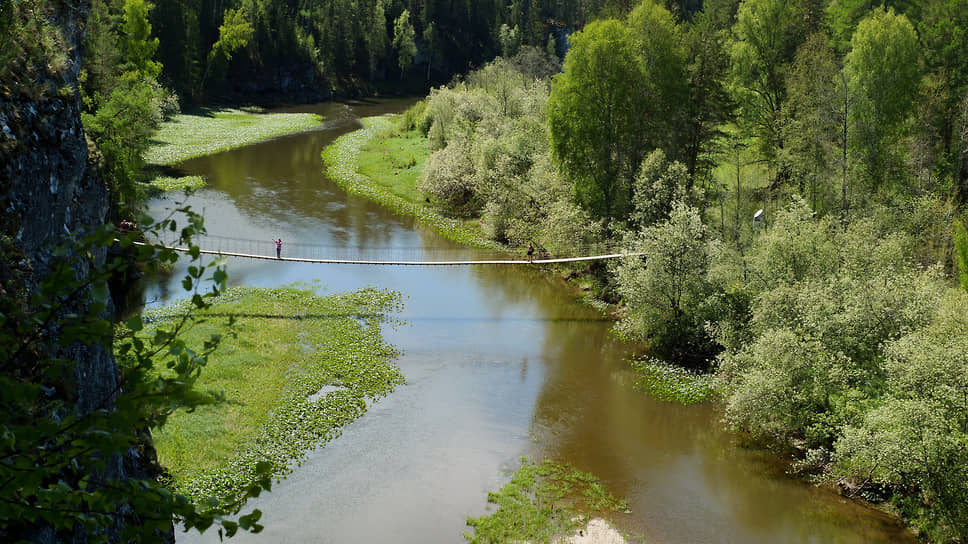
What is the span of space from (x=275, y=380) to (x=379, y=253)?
17867mm

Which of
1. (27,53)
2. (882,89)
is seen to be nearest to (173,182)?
(27,53)

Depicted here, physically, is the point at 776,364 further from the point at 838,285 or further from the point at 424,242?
the point at 424,242

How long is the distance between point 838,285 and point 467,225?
104 feet

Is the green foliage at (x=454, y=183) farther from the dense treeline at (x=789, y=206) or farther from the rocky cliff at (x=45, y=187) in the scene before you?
the rocky cliff at (x=45, y=187)

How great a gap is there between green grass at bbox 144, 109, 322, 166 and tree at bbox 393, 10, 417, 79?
4078 cm

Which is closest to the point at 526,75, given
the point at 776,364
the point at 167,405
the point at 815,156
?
the point at 815,156

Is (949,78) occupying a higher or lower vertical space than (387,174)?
higher

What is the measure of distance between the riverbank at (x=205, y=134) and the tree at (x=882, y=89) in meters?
45.5

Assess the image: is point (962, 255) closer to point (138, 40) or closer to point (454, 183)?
point (454, 183)

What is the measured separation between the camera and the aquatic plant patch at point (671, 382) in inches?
1215

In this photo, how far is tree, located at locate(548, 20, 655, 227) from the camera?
43.6 metres

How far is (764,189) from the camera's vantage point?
149 ft

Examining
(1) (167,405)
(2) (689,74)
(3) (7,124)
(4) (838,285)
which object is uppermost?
(2) (689,74)

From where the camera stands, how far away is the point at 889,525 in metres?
22.4
